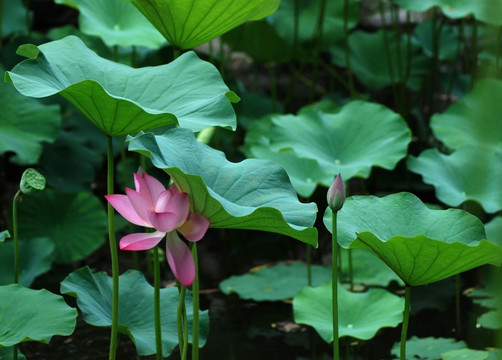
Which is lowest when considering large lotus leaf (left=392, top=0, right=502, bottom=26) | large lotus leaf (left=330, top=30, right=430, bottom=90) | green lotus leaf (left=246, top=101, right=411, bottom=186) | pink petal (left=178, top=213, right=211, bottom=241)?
pink petal (left=178, top=213, right=211, bottom=241)

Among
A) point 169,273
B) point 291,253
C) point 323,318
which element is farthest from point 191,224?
point 291,253

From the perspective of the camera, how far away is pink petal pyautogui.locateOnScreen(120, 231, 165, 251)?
105cm

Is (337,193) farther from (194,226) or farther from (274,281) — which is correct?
(274,281)

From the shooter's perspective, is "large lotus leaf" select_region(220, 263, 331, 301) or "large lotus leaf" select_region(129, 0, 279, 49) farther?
"large lotus leaf" select_region(220, 263, 331, 301)

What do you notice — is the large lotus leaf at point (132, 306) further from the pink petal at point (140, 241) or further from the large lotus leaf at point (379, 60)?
the large lotus leaf at point (379, 60)

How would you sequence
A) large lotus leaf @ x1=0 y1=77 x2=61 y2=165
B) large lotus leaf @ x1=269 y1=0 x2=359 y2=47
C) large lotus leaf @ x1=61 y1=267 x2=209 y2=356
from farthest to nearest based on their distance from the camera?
large lotus leaf @ x1=269 y1=0 x2=359 y2=47 < large lotus leaf @ x1=0 y1=77 x2=61 y2=165 < large lotus leaf @ x1=61 y1=267 x2=209 y2=356

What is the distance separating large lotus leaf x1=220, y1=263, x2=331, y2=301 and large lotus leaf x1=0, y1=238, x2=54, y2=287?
0.50m

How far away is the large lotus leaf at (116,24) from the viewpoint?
213 centimetres

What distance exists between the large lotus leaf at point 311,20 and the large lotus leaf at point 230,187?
1822 mm

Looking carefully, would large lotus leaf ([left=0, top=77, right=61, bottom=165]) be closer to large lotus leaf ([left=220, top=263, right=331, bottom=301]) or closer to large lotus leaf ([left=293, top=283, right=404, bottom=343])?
large lotus leaf ([left=220, top=263, right=331, bottom=301])

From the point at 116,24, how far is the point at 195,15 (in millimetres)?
895

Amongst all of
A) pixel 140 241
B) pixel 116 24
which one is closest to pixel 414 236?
pixel 140 241

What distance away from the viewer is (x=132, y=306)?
1.49 meters

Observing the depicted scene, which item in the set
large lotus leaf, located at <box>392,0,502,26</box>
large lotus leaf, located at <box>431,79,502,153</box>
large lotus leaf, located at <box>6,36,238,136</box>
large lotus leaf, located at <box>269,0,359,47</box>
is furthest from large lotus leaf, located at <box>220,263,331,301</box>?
large lotus leaf, located at <box>269,0,359,47</box>
